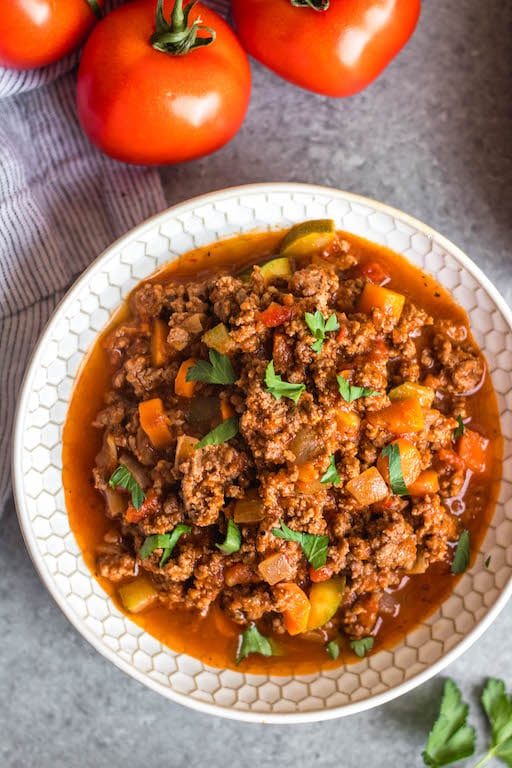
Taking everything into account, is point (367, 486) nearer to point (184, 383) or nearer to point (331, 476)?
point (331, 476)

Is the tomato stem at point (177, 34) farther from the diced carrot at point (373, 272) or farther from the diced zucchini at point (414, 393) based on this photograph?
the diced zucchini at point (414, 393)

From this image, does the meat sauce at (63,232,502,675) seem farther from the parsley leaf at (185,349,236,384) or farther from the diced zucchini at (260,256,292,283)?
the parsley leaf at (185,349,236,384)

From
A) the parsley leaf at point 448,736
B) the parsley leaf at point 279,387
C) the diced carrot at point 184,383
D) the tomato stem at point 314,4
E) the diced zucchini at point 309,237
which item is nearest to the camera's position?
the parsley leaf at point 279,387

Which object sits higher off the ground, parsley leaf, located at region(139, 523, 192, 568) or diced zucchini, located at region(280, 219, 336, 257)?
diced zucchini, located at region(280, 219, 336, 257)

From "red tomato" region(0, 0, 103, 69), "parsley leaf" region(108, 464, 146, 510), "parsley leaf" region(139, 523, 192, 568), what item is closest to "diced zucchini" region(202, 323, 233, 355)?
"parsley leaf" region(108, 464, 146, 510)

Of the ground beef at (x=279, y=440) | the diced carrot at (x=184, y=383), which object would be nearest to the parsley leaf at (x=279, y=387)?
the ground beef at (x=279, y=440)

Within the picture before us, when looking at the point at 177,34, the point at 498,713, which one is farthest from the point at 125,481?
the point at 498,713
